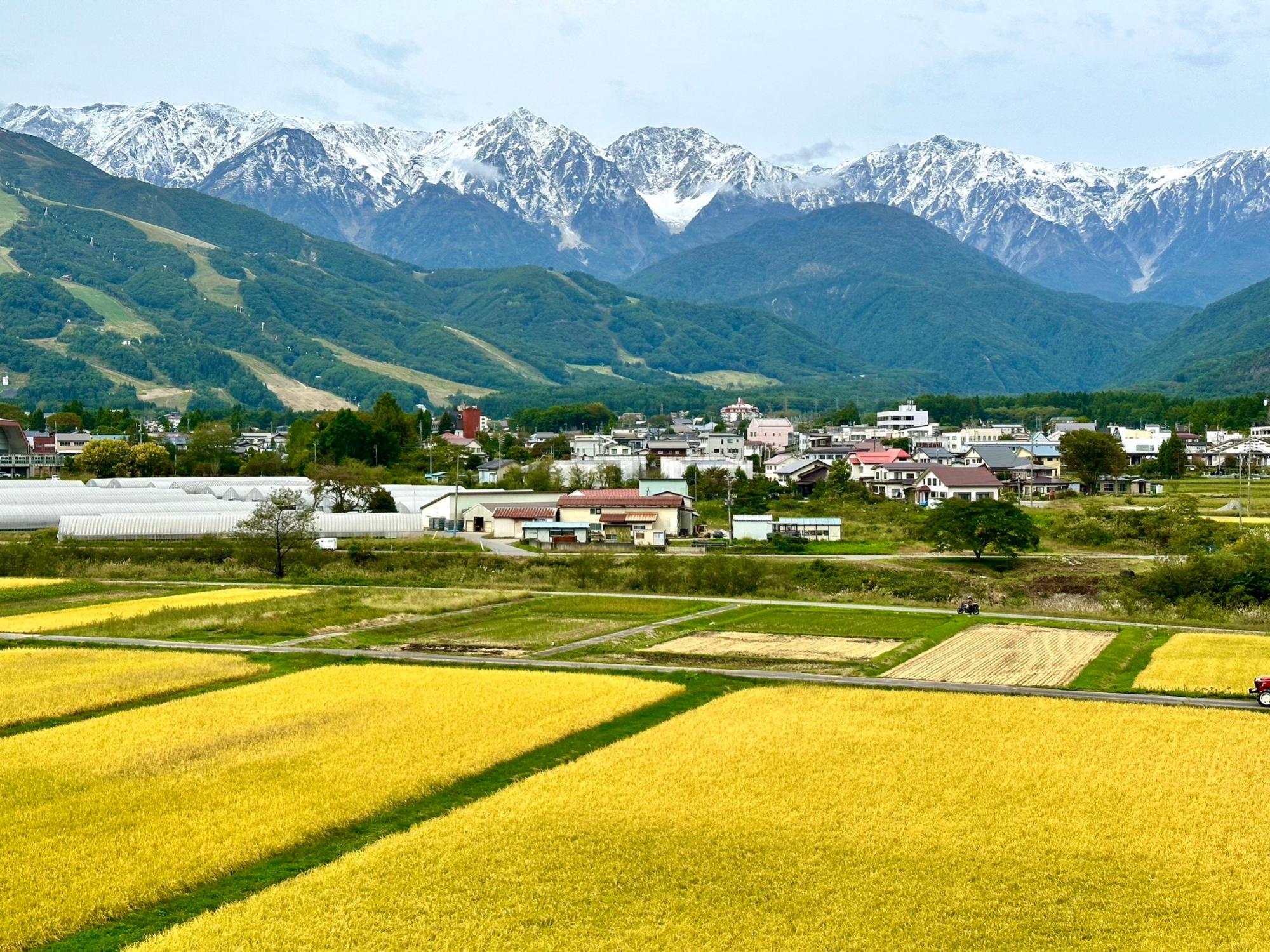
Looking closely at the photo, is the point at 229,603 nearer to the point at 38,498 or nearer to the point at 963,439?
the point at 38,498

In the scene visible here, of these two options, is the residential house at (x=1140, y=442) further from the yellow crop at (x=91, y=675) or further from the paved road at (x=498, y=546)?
the yellow crop at (x=91, y=675)

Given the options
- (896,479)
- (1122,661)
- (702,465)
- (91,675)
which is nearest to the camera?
(91,675)

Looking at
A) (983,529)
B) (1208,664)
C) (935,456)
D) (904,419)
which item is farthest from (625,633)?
(904,419)

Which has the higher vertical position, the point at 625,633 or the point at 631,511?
the point at 631,511

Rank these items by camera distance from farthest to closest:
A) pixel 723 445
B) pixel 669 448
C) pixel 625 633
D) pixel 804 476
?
pixel 723 445, pixel 669 448, pixel 804 476, pixel 625 633

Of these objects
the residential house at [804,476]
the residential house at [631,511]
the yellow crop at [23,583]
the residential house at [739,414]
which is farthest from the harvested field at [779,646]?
the residential house at [739,414]

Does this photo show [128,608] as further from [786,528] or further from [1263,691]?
[786,528]

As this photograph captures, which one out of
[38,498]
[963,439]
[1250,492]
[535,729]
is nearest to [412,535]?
[38,498]

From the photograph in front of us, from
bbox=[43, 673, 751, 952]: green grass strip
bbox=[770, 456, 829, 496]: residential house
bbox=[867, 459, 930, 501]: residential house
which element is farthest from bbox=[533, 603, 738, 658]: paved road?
bbox=[770, 456, 829, 496]: residential house
